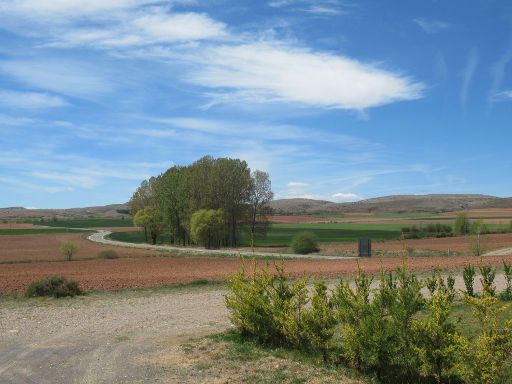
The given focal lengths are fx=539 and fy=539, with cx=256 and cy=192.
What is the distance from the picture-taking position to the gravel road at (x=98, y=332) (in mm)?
10000

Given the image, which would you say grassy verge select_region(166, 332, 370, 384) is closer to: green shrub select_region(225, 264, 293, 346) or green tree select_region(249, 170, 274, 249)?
green shrub select_region(225, 264, 293, 346)

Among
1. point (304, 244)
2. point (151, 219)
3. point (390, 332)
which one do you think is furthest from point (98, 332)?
point (151, 219)

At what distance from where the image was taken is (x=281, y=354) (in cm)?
1101

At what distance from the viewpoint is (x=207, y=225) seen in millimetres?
72125

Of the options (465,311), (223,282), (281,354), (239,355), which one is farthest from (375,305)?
(223,282)

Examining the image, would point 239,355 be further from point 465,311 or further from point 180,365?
point 465,311

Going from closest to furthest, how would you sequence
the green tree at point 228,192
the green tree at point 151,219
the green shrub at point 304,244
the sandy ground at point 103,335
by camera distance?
1. the sandy ground at point 103,335
2. the green shrub at point 304,244
3. the green tree at point 228,192
4. the green tree at point 151,219

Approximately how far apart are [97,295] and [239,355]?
1332 cm

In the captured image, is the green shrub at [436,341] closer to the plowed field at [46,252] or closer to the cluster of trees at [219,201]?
the plowed field at [46,252]

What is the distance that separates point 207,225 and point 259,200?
377 inches

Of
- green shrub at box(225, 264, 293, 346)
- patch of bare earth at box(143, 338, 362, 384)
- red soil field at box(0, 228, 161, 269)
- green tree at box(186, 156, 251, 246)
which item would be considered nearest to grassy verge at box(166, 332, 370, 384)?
patch of bare earth at box(143, 338, 362, 384)

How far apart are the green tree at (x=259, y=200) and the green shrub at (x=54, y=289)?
181ft

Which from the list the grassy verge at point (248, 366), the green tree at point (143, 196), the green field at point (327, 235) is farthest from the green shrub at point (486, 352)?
the green tree at point (143, 196)

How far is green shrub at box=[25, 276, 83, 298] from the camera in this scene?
21.9 meters
